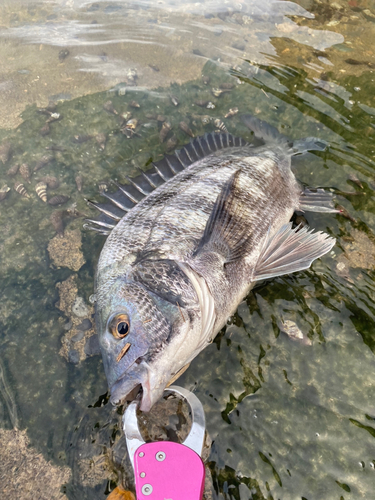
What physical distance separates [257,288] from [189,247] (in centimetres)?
94

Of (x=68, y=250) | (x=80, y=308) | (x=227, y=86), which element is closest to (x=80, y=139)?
(x=68, y=250)

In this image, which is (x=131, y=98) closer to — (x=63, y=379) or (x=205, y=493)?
(x=63, y=379)

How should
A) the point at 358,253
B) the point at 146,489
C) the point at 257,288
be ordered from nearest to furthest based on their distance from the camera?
the point at 146,489 < the point at 257,288 < the point at 358,253

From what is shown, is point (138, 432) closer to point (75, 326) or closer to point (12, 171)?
→ point (75, 326)

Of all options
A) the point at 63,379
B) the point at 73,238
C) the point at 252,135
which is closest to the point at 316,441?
the point at 63,379

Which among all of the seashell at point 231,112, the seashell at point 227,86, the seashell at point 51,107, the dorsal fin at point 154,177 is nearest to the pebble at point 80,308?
the dorsal fin at point 154,177

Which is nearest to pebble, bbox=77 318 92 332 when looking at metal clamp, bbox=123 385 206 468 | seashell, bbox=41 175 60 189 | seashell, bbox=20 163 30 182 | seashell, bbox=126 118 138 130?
metal clamp, bbox=123 385 206 468

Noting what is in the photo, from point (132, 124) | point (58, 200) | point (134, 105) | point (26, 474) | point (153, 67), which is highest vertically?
point (153, 67)

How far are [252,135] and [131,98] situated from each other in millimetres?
1927

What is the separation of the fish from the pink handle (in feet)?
1.06

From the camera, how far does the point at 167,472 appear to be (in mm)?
2104

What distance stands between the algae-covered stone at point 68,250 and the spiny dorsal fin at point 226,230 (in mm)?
1561

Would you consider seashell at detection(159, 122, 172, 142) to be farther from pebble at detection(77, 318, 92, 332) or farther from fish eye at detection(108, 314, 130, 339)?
fish eye at detection(108, 314, 130, 339)

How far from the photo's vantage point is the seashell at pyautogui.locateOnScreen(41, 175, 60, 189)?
4.14 meters
